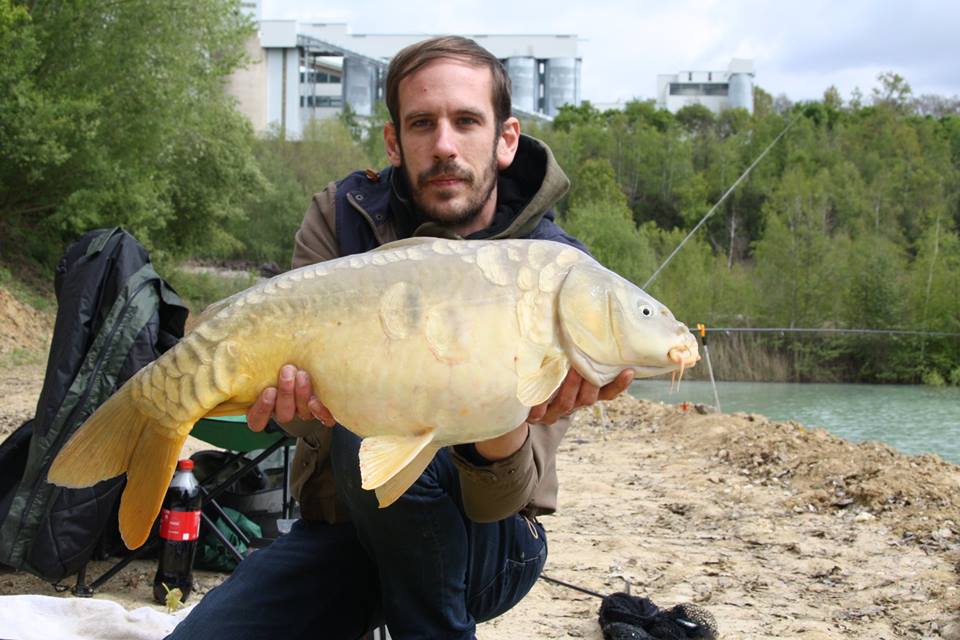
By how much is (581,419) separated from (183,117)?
894 cm

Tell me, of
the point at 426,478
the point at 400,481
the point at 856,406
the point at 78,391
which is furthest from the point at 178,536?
the point at 856,406

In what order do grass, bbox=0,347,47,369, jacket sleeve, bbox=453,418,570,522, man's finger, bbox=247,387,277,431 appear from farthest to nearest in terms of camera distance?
grass, bbox=0,347,47,369 < jacket sleeve, bbox=453,418,570,522 < man's finger, bbox=247,387,277,431

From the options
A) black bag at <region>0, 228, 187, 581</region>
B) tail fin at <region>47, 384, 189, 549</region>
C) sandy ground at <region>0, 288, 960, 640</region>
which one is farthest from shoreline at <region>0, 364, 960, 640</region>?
tail fin at <region>47, 384, 189, 549</region>

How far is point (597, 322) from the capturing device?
1.44 metres

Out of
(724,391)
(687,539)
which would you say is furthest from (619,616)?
(724,391)

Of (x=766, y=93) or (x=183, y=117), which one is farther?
(x=766, y=93)

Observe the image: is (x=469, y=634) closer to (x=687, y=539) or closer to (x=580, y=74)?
(x=687, y=539)

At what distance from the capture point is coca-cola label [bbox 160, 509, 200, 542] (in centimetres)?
301

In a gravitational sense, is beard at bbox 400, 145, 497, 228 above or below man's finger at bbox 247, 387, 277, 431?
above

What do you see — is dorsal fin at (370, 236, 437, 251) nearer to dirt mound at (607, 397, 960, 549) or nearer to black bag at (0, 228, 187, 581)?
black bag at (0, 228, 187, 581)

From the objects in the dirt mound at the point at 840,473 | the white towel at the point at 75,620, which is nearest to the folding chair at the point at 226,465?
the white towel at the point at 75,620

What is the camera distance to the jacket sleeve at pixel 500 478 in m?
1.69

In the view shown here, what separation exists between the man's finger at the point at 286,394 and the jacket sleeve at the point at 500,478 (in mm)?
332

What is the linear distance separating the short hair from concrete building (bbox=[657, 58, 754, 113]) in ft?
207
